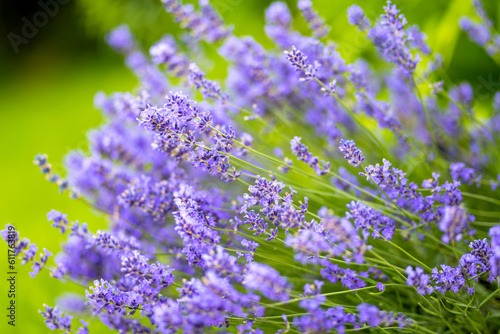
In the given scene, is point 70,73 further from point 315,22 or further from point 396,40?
point 396,40

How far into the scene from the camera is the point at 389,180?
2.41 feet

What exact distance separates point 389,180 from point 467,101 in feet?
2.34

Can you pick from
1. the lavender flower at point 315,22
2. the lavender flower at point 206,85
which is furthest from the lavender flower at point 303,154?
the lavender flower at point 315,22

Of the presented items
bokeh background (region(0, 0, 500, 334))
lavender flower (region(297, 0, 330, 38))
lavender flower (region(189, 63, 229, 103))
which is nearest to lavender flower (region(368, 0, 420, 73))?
lavender flower (region(297, 0, 330, 38))

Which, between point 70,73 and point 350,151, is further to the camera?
point 70,73

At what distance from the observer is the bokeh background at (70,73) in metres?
1.78

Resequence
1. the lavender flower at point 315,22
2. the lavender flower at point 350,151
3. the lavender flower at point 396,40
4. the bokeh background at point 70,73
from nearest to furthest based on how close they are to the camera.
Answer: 1. the lavender flower at point 350,151
2. the lavender flower at point 396,40
3. the lavender flower at point 315,22
4. the bokeh background at point 70,73

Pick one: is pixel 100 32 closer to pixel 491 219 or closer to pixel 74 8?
pixel 74 8

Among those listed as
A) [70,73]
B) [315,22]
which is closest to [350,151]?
[315,22]

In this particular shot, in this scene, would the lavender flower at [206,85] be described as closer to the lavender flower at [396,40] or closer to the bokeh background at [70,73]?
the lavender flower at [396,40]

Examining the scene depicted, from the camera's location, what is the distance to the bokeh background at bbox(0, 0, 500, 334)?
1.78 m

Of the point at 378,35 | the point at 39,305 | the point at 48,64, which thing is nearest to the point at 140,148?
the point at 39,305

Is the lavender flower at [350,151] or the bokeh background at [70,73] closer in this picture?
the lavender flower at [350,151]

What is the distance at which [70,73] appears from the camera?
462 cm
